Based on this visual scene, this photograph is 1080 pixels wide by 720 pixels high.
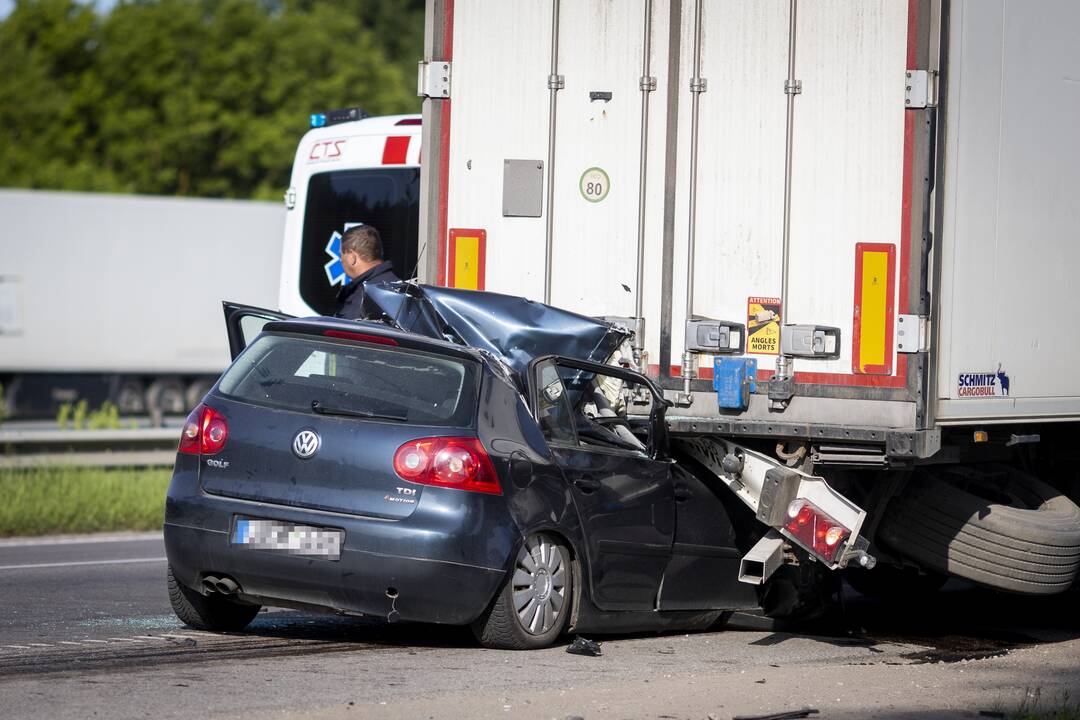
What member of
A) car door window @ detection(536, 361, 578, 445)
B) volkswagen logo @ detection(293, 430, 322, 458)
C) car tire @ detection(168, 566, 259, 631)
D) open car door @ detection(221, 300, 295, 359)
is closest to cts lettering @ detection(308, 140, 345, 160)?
open car door @ detection(221, 300, 295, 359)

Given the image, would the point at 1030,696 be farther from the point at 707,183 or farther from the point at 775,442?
the point at 707,183

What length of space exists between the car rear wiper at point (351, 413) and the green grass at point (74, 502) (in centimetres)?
693

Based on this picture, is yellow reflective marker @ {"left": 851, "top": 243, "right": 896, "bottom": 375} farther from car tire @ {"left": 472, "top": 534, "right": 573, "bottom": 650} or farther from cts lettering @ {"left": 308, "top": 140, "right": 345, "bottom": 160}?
cts lettering @ {"left": 308, "top": 140, "right": 345, "bottom": 160}

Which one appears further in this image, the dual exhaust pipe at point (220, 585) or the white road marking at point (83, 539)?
the white road marking at point (83, 539)

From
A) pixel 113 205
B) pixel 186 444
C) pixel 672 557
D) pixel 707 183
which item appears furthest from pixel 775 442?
pixel 113 205

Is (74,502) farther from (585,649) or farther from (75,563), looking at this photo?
(585,649)

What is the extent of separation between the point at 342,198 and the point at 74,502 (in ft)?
12.6

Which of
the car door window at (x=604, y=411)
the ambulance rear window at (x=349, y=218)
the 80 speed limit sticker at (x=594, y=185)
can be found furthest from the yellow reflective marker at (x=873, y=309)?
the ambulance rear window at (x=349, y=218)

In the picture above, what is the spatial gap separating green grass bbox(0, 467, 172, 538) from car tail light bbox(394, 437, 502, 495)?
7.32 m

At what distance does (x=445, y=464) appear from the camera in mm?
7117

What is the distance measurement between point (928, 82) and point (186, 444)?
12.8ft

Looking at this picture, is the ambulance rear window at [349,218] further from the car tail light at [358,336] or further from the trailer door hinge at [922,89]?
the trailer door hinge at [922,89]

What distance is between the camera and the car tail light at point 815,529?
26.1 feet

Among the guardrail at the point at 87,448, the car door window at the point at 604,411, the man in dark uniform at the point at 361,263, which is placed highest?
the man in dark uniform at the point at 361,263
